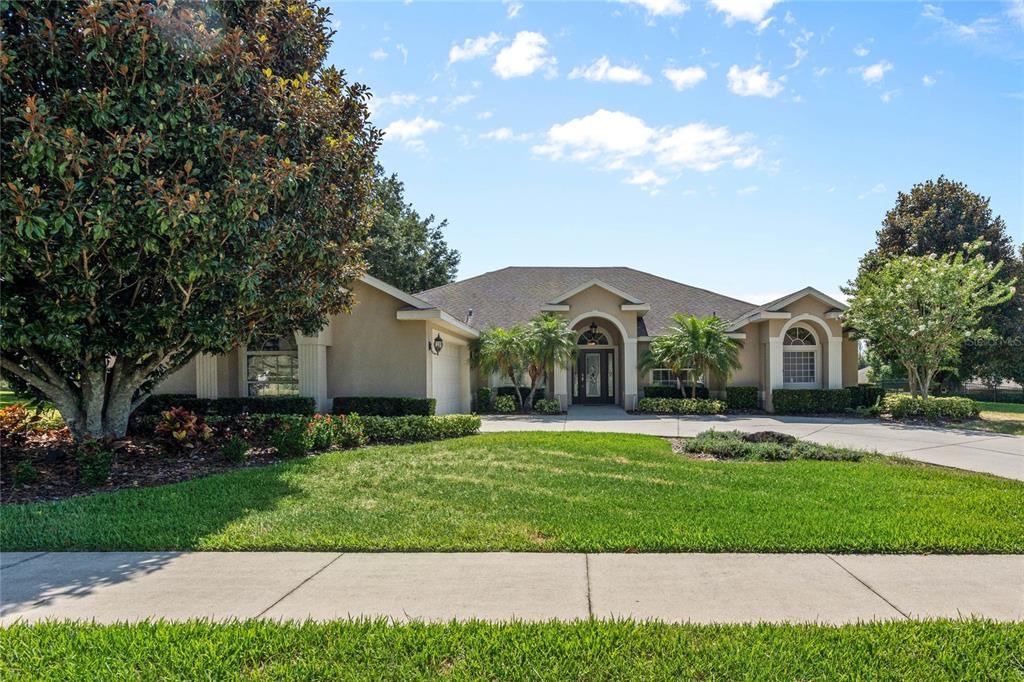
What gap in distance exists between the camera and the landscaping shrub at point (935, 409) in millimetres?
17047

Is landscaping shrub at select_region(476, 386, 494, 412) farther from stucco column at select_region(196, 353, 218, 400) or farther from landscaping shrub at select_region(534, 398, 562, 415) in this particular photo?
stucco column at select_region(196, 353, 218, 400)

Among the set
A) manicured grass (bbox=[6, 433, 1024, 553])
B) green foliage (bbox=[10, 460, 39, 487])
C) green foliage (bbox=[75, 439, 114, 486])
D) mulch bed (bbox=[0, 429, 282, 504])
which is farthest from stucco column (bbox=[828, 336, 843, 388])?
green foliage (bbox=[10, 460, 39, 487])

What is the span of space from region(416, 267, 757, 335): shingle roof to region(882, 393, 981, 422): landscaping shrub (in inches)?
267

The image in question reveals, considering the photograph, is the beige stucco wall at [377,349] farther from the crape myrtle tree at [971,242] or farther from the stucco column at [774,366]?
the crape myrtle tree at [971,242]

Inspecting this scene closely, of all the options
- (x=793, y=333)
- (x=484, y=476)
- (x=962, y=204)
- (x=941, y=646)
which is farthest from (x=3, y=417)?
(x=962, y=204)

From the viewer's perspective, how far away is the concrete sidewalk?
3.73 metres

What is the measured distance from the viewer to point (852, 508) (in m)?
6.19

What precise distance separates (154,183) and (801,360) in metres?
20.7

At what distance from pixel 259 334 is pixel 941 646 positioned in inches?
444

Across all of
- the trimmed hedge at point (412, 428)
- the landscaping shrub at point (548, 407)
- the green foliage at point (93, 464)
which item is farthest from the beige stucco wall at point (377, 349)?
the green foliage at point (93, 464)

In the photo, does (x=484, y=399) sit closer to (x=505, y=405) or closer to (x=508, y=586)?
(x=505, y=405)

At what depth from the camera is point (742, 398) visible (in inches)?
782

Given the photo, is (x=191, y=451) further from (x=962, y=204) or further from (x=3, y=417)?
(x=962, y=204)

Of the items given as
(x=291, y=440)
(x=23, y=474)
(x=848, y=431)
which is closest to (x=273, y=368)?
A: (x=291, y=440)
